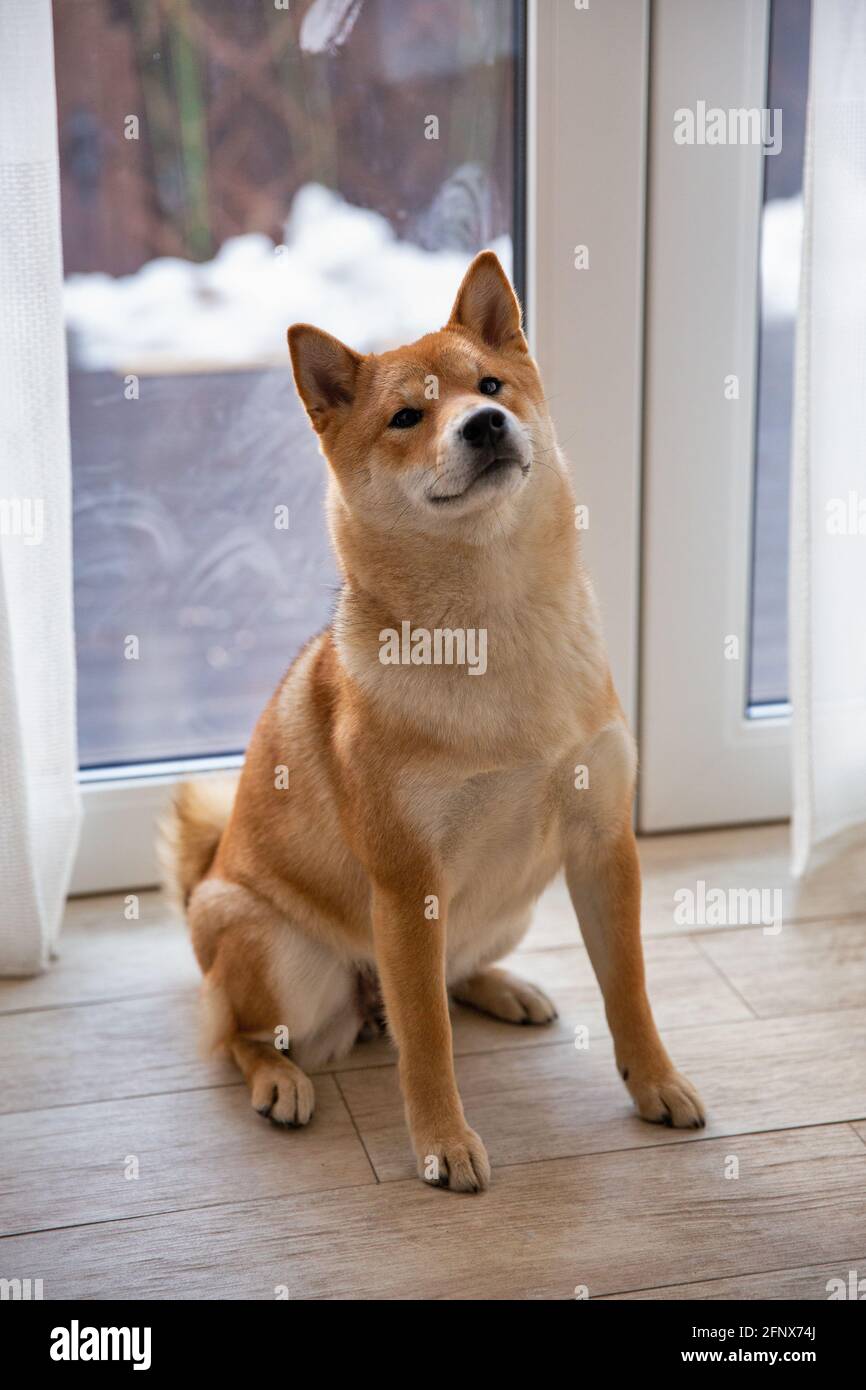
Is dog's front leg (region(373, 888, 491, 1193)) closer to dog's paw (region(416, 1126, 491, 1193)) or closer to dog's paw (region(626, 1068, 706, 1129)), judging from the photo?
dog's paw (region(416, 1126, 491, 1193))

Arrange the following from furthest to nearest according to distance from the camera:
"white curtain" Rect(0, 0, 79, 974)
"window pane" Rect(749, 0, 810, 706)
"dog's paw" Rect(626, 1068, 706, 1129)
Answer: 1. "window pane" Rect(749, 0, 810, 706)
2. "white curtain" Rect(0, 0, 79, 974)
3. "dog's paw" Rect(626, 1068, 706, 1129)

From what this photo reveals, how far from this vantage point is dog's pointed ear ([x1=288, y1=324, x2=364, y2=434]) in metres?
1.49

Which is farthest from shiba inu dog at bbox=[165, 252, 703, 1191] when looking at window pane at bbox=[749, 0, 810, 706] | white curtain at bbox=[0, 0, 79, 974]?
window pane at bbox=[749, 0, 810, 706]

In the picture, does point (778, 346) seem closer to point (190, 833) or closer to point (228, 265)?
point (228, 265)

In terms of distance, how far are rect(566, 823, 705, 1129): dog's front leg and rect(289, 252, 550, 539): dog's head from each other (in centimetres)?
42

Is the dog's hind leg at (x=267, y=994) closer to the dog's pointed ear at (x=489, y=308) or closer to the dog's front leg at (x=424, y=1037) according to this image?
the dog's front leg at (x=424, y=1037)

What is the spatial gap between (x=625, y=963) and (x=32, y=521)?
0.97m

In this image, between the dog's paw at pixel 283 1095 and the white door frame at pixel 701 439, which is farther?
the white door frame at pixel 701 439

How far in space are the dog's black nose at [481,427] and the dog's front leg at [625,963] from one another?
1.61 ft

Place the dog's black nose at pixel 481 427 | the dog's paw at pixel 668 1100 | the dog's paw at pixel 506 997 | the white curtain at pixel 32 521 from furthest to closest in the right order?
the dog's paw at pixel 506 997 → the white curtain at pixel 32 521 → the dog's paw at pixel 668 1100 → the dog's black nose at pixel 481 427

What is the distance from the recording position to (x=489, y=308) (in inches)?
61.2

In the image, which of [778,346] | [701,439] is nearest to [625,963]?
[701,439]

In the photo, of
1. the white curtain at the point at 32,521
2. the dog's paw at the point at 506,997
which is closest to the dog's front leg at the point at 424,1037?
the dog's paw at the point at 506,997

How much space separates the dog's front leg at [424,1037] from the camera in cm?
152
